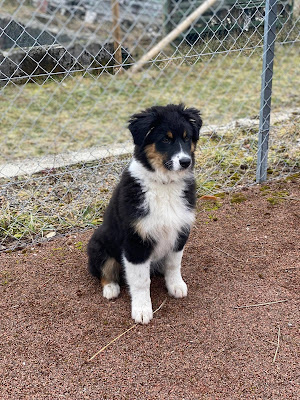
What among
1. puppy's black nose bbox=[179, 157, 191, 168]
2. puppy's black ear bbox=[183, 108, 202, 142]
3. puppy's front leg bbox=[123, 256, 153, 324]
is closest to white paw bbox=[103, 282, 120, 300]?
puppy's front leg bbox=[123, 256, 153, 324]

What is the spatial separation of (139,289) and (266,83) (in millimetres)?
2627

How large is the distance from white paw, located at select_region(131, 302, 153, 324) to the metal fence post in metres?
2.46

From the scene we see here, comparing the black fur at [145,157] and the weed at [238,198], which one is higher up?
the black fur at [145,157]

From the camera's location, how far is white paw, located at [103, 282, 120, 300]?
337 cm

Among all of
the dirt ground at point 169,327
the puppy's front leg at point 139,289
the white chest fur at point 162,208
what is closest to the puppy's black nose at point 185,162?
the white chest fur at point 162,208

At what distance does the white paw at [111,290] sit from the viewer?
133 inches

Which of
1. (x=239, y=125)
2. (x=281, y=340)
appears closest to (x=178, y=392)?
(x=281, y=340)

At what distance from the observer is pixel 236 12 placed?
4.66 metres

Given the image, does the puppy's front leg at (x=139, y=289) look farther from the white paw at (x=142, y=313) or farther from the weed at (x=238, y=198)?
the weed at (x=238, y=198)

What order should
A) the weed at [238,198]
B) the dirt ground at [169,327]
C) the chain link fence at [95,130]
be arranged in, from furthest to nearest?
the weed at [238,198], the chain link fence at [95,130], the dirt ground at [169,327]

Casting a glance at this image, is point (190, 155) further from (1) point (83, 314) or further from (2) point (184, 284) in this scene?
(1) point (83, 314)

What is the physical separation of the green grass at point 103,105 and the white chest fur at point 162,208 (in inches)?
113

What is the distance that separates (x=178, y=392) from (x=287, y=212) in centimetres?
240

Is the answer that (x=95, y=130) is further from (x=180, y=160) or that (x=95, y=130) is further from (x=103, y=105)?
(x=180, y=160)
